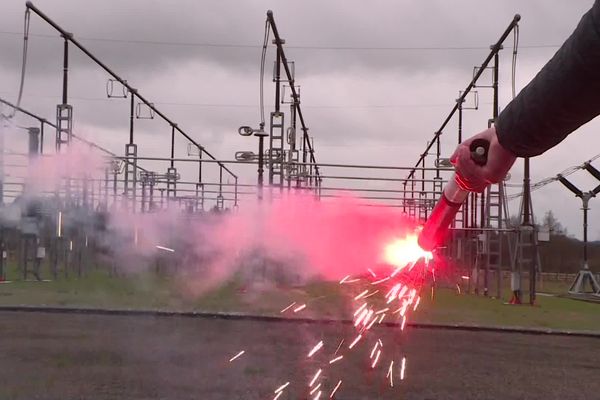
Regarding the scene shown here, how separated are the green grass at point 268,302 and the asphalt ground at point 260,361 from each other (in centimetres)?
146

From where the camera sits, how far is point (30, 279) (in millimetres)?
22812

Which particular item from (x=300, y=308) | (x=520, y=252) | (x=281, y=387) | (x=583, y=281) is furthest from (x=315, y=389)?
(x=583, y=281)

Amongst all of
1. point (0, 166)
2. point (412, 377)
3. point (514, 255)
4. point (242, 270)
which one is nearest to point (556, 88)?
point (412, 377)

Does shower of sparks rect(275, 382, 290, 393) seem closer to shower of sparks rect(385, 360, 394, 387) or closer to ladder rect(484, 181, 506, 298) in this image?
shower of sparks rect(385, 360, 394, 387)

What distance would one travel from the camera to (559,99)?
183 centimetres

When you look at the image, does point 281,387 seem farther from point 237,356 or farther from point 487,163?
point 487,163

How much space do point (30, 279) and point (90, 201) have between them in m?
3.21

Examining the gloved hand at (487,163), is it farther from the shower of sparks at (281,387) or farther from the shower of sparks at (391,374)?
the shower of sparks at (391,374)

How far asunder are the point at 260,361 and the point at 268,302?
6.97 m

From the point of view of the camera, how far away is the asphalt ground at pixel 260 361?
8.26 meters

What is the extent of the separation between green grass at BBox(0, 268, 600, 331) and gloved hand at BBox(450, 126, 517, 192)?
1247cm

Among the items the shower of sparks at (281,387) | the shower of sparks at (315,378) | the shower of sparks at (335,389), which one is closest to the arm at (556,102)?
the shower of sparks at (335,389)

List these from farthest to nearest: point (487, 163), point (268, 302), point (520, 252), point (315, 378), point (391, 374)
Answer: point (520, 252) → point (268, 302) → point (391, 374) → point (315, 378) → point (487, 163)

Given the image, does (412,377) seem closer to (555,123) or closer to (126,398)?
(126,398)
